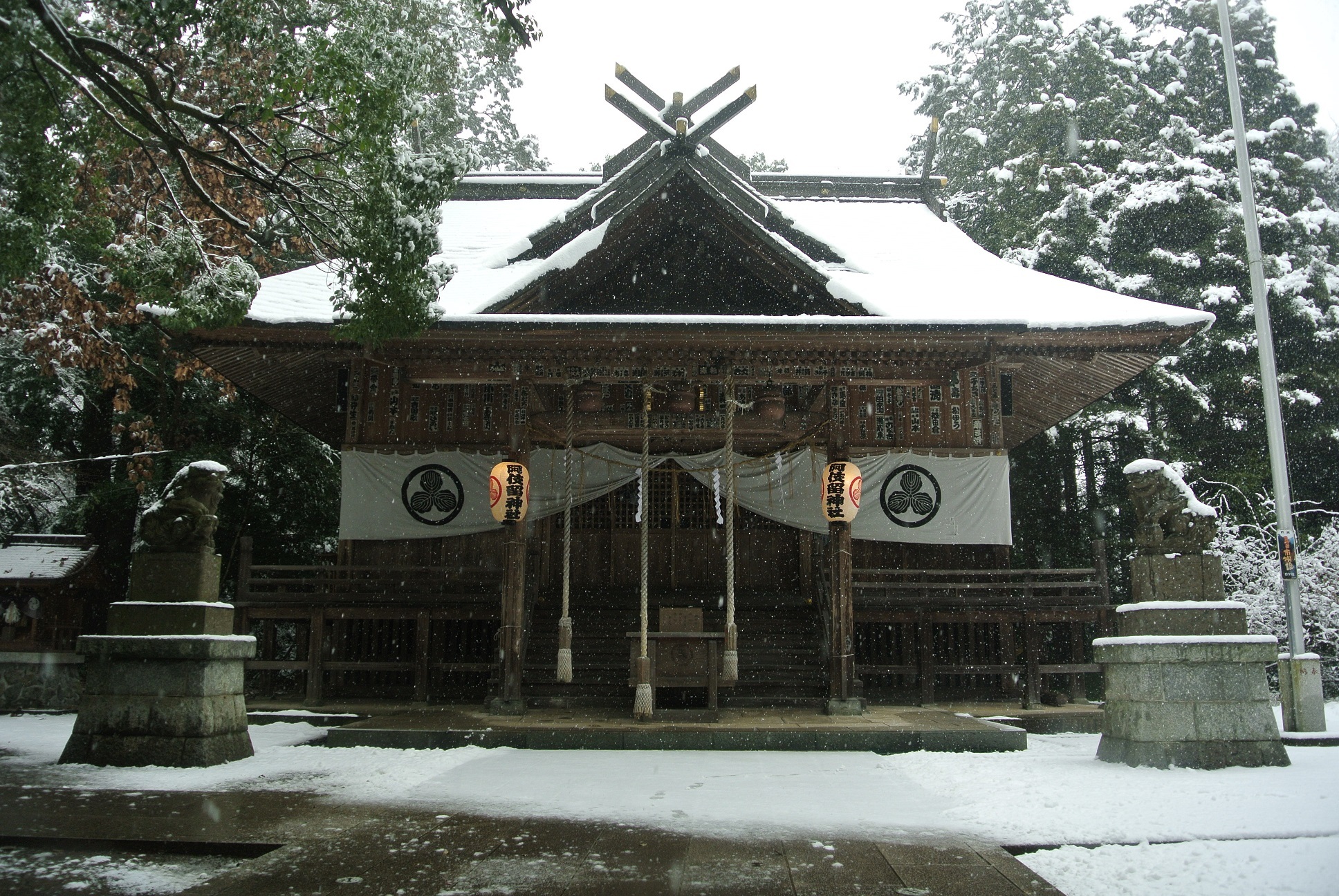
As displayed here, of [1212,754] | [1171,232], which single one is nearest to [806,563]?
[1212,754]

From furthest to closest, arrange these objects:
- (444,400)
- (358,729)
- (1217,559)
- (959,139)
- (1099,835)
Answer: (959,139) < (444,400) < (358,729) < (1217,559) < (1099,835)

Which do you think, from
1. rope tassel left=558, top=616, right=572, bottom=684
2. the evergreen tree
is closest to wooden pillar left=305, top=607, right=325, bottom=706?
rope tassel left=558, top=616, right=572, bottom=684

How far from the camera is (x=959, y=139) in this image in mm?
25078

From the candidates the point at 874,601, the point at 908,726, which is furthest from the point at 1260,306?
the point at 908,726

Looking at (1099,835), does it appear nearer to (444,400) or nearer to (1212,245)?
(444,400)

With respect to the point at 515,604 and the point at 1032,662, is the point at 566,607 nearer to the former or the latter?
the point at 515,604

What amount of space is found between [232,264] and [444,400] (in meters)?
6.47

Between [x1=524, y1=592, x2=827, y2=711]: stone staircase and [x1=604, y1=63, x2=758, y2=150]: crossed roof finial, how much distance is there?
6.06 metres

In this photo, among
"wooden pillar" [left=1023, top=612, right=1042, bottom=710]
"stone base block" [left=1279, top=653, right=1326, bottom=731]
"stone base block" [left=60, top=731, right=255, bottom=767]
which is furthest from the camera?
"wooden pillar" [left=1023, top=612, right=1042, bottom=710]

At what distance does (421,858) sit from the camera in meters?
4.66

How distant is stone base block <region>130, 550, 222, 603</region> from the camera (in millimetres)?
7516

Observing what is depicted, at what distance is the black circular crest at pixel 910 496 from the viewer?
43.5ft

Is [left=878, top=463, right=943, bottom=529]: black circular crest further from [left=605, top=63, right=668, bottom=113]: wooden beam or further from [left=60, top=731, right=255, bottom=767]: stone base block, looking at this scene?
[left=60, top=731, right=255, bottom=767]: stone base block

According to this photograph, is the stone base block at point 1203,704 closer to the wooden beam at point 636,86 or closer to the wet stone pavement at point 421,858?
the wet stone pavement at point 421,858
